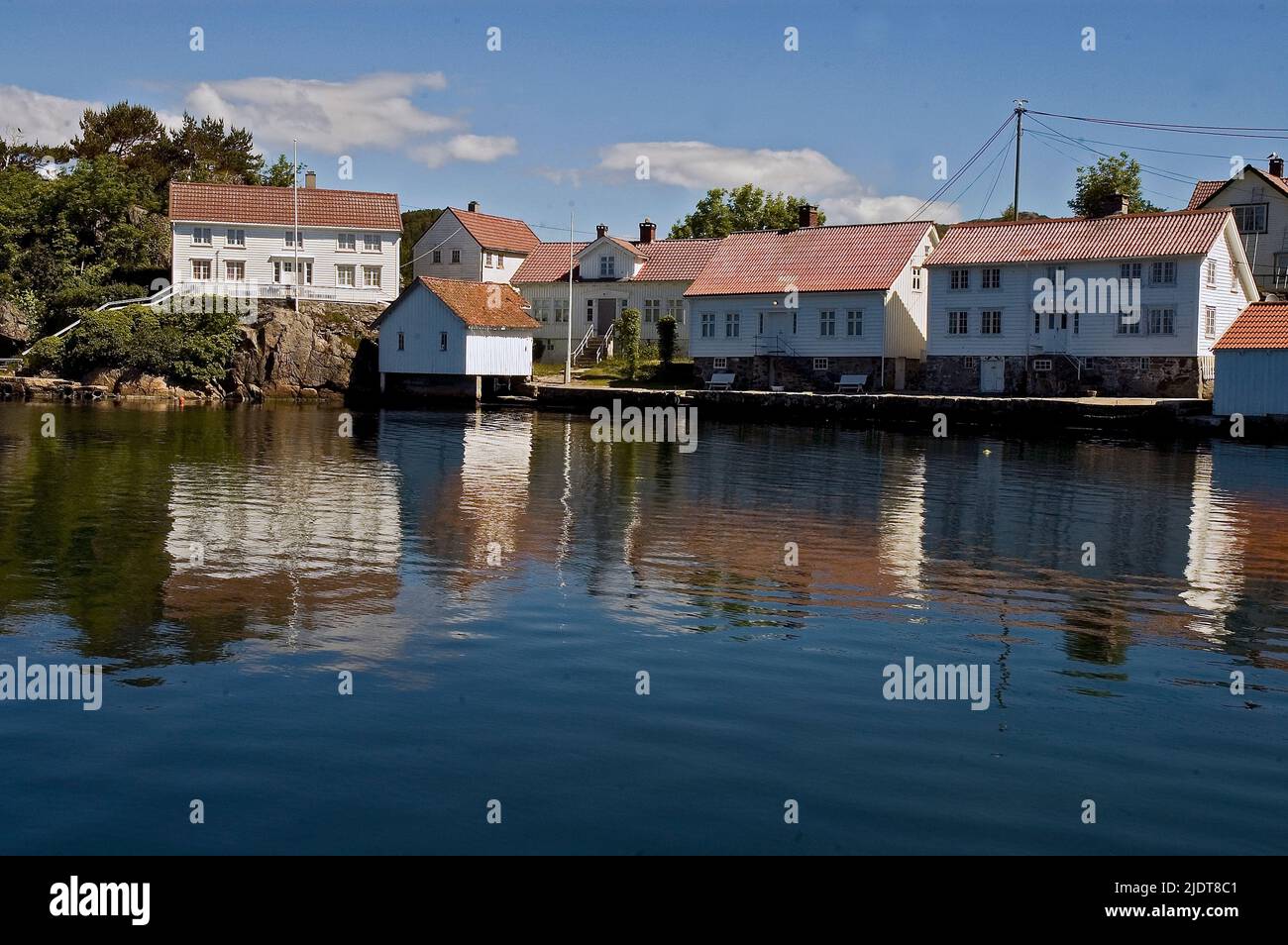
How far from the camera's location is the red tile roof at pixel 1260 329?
2093 inches

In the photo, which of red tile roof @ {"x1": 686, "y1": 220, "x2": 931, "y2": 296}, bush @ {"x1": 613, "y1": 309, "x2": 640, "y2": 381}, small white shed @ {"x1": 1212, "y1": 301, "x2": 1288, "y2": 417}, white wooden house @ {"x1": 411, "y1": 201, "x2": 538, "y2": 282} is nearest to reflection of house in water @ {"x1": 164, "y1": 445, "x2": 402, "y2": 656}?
small white shed @ {"x1": 1212, "y1": 301, "x2": 1288, "y2": 417}

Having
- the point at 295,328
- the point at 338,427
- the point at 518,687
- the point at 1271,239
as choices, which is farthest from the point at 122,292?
the point at 518,687

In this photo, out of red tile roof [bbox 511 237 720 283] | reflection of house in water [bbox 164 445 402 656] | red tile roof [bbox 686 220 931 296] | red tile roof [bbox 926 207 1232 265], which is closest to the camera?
reflection of house in water [bbox 164 445 402 656]

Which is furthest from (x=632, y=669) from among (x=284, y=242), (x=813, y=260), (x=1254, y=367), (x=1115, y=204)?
(x=284, y=242)

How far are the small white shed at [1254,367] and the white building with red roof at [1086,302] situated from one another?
5.64 meters

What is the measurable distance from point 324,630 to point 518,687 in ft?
12.0

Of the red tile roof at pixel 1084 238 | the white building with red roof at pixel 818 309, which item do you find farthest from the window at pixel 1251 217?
A: the white building with red roof at pixel 818 309

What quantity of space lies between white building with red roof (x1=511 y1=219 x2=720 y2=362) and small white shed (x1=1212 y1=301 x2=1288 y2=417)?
33.7 m

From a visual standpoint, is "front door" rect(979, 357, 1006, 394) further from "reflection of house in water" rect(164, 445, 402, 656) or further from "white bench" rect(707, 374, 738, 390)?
"reflection of house in water" rect(164, 445, 402, 656)

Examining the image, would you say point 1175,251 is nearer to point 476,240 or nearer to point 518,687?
point 476,240

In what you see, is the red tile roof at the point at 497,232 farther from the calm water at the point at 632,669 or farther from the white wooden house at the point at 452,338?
the calm water at the point at 632,669

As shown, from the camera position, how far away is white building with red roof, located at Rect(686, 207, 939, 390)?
227ft

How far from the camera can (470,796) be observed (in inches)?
425

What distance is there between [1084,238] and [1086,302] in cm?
345
